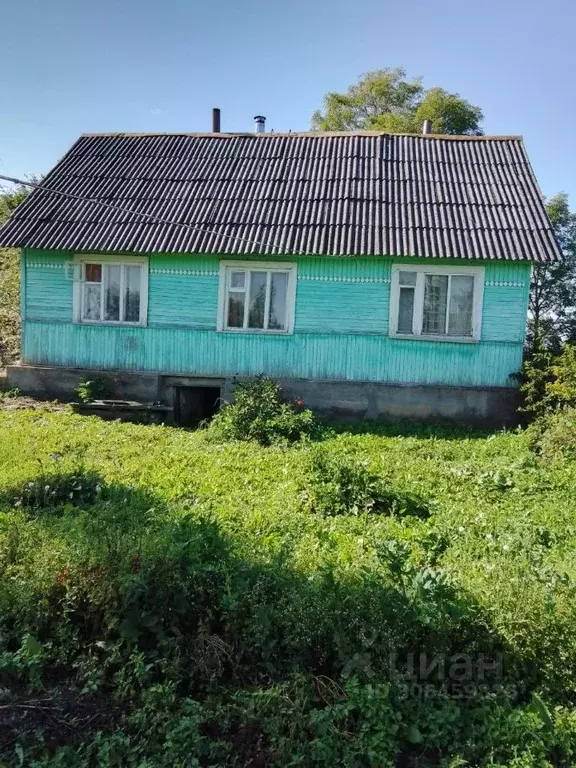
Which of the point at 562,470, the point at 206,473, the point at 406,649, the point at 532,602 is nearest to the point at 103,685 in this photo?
the point at 406,649

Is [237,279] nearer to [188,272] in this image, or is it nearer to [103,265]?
[188,272]

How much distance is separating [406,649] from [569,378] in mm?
6716

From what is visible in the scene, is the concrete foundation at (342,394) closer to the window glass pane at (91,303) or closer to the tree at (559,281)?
the window glass pane at (91,303)

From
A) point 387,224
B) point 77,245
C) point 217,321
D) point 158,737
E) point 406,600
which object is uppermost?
point 387,224

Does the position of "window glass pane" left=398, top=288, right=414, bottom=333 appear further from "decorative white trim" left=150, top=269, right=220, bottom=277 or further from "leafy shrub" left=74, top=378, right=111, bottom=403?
"leafy shrub" left=74, top=378, right=111, bottom=403

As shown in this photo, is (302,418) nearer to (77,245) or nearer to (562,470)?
(562,470)

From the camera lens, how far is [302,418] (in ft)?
29.0

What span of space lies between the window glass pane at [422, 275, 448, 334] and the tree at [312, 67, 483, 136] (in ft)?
39.9

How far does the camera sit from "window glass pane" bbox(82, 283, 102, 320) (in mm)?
10727

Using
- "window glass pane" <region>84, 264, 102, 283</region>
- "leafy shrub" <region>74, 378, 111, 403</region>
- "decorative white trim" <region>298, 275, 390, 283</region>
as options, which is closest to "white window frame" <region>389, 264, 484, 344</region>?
"decorative white trim" <region>298, 275, 390, 283</region>

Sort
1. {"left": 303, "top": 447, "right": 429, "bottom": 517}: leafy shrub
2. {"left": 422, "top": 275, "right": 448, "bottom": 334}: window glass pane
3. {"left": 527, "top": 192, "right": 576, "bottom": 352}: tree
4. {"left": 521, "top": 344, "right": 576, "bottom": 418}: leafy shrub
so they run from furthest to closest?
{"left": 527, "top": 192, "right": 576, "bottom": 352}: tree < {"left": 422, "top": 275, "right": 448, "bottom": 334}: window glass pane < {"left": 521, "top": 344, "right": 576, "bottom": 418}: leafy shrub < {"left": 303, "top": 447, "right": 429, "bottom": 517}: leafy shrub

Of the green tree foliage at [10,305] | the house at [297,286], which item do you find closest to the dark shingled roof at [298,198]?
the house at [297,286]

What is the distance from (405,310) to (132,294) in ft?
16.9

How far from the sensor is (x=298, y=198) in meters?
10.8
